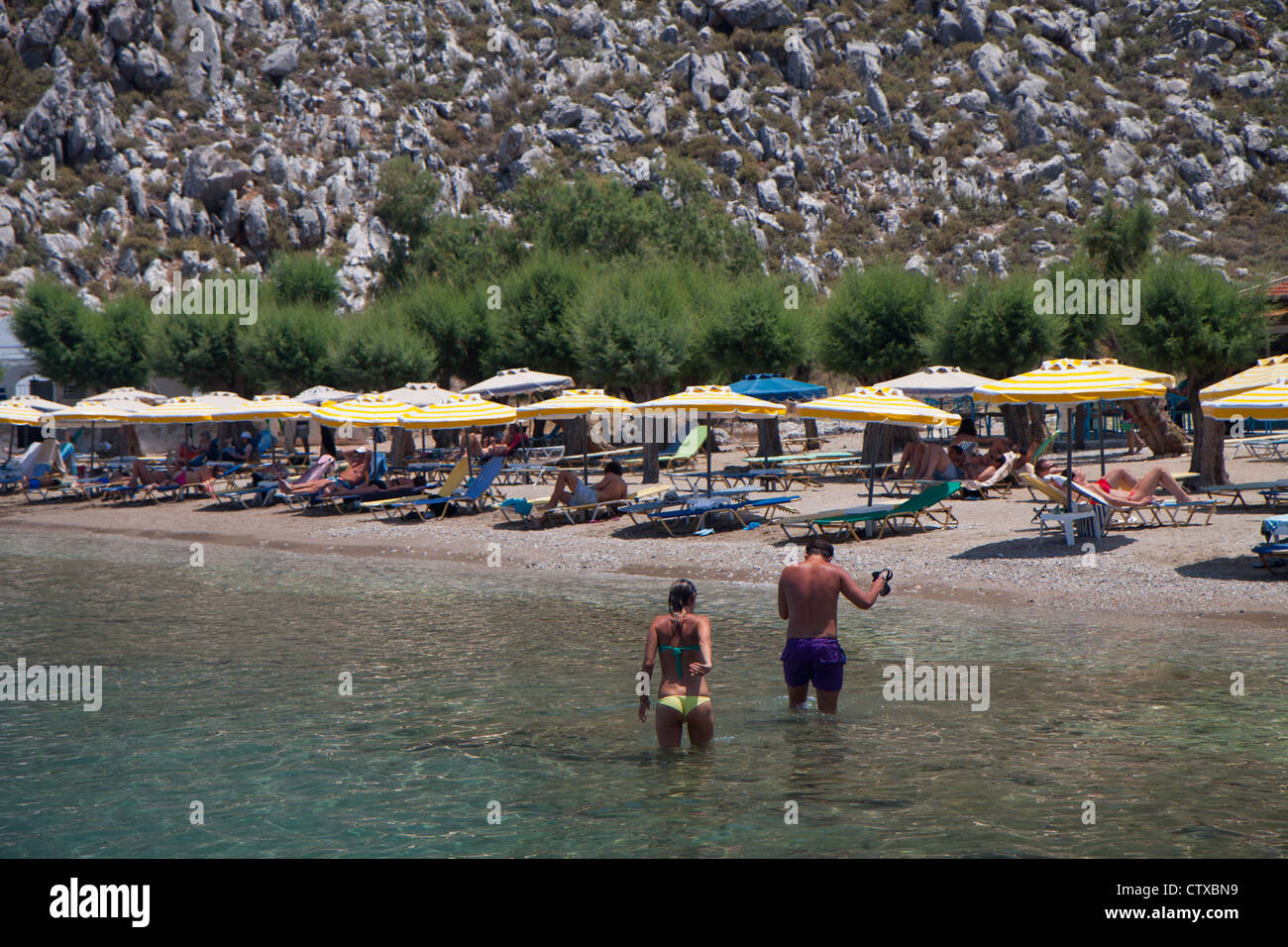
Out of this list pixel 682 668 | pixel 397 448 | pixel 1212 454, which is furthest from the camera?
pixel 397 448

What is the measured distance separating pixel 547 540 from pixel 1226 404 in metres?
10.2

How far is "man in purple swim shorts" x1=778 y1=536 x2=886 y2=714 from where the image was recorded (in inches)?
302

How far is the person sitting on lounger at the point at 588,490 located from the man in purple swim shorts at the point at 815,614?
12.2 meters

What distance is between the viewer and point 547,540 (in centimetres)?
1861

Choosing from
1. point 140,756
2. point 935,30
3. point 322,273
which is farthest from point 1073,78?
point 140,756

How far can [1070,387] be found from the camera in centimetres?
1479

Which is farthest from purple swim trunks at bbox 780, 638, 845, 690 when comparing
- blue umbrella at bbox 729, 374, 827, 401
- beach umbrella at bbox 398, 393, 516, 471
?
blue umbrella at bbox 729, 374, 827, 401

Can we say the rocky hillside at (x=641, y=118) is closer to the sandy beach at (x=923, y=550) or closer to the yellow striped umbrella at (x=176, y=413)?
the yellow striped umbrella at (x=176, y=413)

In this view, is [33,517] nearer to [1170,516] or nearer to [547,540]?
[547,540]

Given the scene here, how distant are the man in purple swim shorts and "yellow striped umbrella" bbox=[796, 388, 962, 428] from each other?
339 inches

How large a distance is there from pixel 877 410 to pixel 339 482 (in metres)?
12.2

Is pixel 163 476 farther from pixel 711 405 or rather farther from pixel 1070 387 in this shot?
pixel 1070 387

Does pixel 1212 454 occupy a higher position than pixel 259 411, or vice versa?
pixel 259 411

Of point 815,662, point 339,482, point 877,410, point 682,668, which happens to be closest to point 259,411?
point 339,482
